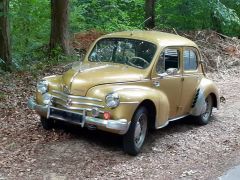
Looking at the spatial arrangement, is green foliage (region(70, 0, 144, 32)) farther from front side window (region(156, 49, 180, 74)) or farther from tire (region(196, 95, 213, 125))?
front side window (region(156, 49, 180, 74))

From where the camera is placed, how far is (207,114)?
973 centimetres

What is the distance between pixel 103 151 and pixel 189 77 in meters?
2.66

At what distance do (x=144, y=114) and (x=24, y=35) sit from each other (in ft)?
30.8

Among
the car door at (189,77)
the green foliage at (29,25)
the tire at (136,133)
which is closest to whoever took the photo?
the tire at (136,133)

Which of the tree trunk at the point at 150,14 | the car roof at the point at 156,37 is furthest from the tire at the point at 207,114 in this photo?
the tree trunk at the point at 150,14

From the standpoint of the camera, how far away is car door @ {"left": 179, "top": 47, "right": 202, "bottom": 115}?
8.76 metres

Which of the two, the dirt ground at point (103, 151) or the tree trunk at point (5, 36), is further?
the tree trunk at point (5, 36)

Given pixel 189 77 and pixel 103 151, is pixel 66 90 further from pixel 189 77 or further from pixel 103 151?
pixel 189 77

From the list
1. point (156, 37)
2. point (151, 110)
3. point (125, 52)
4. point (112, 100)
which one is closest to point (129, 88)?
point (112, 100)

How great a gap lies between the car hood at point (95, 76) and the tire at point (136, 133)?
0.62 metres

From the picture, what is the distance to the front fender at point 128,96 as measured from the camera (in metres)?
6.78

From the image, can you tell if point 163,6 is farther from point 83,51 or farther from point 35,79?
point 35,79

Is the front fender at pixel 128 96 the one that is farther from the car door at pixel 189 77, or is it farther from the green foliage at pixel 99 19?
the green foliage at pixel 99 19

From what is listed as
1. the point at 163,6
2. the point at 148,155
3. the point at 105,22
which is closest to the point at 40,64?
the point at 148,155
